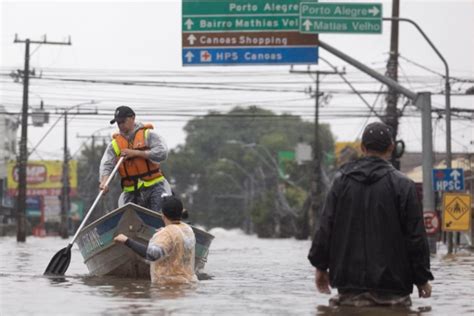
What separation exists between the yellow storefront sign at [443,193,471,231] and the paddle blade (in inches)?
638

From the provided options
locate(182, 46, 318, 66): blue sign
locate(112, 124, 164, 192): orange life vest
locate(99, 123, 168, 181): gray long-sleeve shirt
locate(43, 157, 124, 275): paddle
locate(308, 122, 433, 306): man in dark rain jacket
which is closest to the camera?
locate(308, 122, 433, 306): man in dark rain jacket

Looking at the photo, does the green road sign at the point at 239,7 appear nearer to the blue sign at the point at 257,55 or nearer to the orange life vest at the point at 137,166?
the blue sign at the point at 257,55

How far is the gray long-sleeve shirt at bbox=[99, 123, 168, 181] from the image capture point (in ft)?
44.6

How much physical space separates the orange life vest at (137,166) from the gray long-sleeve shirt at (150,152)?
6 centimetres

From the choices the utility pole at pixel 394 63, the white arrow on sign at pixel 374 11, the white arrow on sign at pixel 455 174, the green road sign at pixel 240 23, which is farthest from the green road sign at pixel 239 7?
the utility pole at pixel 394 63

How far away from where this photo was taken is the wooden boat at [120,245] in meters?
13.1

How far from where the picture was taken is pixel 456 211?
94.6 feet

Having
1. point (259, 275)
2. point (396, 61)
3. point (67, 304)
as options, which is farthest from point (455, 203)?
point (67, 304)

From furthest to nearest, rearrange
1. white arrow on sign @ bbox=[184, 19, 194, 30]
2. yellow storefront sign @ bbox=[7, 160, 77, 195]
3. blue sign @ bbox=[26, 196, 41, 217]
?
blue sign @ bbox=[26, 196, 41, 217], yellow storefront sign @ bbox=[7, 160, 77, 195], white arrow on sign @ bbox=[184, 19, 194, 30]

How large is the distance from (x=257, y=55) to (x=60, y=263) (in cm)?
1243

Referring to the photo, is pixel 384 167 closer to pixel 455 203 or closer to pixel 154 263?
pixel 154 263

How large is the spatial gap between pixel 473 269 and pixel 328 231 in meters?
10.6

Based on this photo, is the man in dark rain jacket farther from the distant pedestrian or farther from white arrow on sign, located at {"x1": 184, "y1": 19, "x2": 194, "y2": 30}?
white arrow on sign, located at {"x1": 184, "y1": 19, "x2": 194, "y2": 30}

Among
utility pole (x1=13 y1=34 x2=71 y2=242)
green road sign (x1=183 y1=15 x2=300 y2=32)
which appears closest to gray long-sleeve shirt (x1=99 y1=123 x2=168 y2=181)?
green road sign (x1=183 y1=15 x2=300 y2=32)
